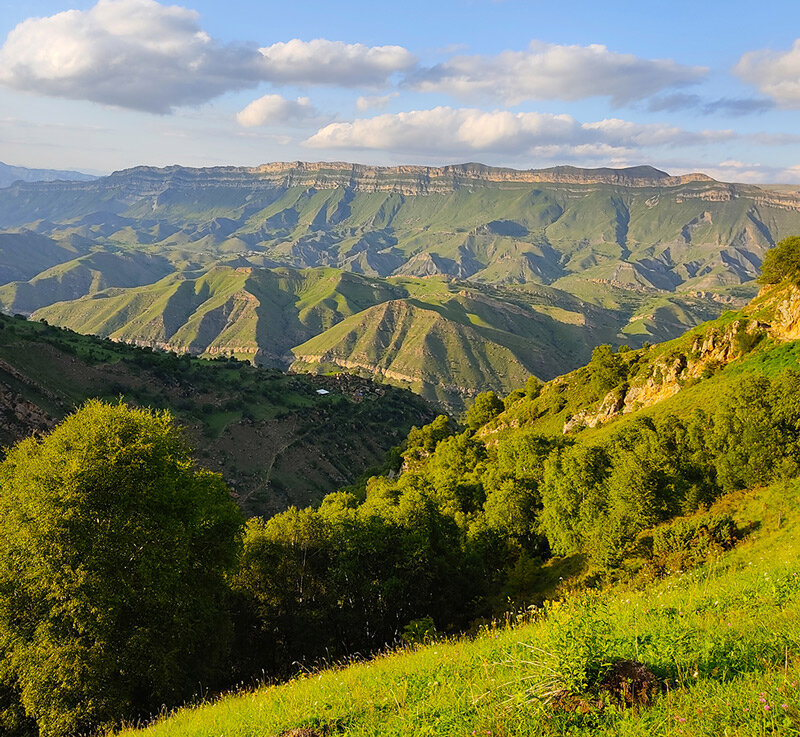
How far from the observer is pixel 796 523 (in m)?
25.2

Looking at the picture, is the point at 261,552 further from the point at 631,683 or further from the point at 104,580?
the point at 631,683

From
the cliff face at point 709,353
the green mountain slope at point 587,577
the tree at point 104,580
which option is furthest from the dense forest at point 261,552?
the cliff face at point 709,353

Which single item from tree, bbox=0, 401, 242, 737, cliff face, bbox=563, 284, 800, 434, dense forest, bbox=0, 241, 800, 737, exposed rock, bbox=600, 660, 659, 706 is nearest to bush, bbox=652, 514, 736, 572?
dense forest, bbox=0, 241, 800, 737

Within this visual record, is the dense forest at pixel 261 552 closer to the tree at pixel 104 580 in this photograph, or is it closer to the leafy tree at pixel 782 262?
the tree at pixel 104 580

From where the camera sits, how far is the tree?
17.8 m

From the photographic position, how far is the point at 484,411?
108875mm

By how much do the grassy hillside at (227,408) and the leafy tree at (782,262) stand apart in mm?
83090

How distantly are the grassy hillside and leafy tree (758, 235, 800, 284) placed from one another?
3271 inches

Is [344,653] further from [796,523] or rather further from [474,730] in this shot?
[796,523]

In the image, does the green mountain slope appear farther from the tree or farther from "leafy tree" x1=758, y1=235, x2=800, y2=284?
the tree

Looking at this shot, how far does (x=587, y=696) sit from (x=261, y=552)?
2317 centimetres

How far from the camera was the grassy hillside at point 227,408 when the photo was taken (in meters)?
90.1

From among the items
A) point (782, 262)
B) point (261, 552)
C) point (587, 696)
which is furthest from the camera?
point (782, 262)

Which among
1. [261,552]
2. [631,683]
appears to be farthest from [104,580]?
[631,683]
